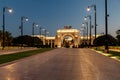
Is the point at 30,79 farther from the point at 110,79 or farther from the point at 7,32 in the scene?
the point at 7,32

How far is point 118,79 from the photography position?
1412 cm

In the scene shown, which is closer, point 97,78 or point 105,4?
point 97,78

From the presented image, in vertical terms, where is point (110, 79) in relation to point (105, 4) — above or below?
below

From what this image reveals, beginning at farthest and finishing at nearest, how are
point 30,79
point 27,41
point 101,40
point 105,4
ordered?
1. point 27,41
2. point 101,40
3. point 105,4
4. point 30,79

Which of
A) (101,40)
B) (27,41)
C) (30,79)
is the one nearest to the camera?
(30,79)

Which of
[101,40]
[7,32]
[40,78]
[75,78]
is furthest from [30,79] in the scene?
[7,32]

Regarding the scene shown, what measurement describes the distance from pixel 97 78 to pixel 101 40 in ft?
420

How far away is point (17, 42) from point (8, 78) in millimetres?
129503

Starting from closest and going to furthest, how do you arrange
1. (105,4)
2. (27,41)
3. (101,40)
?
1. (105,4)
2. (101,40)
3. (27,41)

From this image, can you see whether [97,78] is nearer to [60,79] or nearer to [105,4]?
[60,79]

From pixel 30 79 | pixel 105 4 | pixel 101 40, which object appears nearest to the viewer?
pixel 30 79

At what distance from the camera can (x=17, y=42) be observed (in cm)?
14250

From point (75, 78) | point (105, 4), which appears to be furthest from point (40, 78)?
point (105, 4)

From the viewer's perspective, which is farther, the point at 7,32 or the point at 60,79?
the point at 7,32
